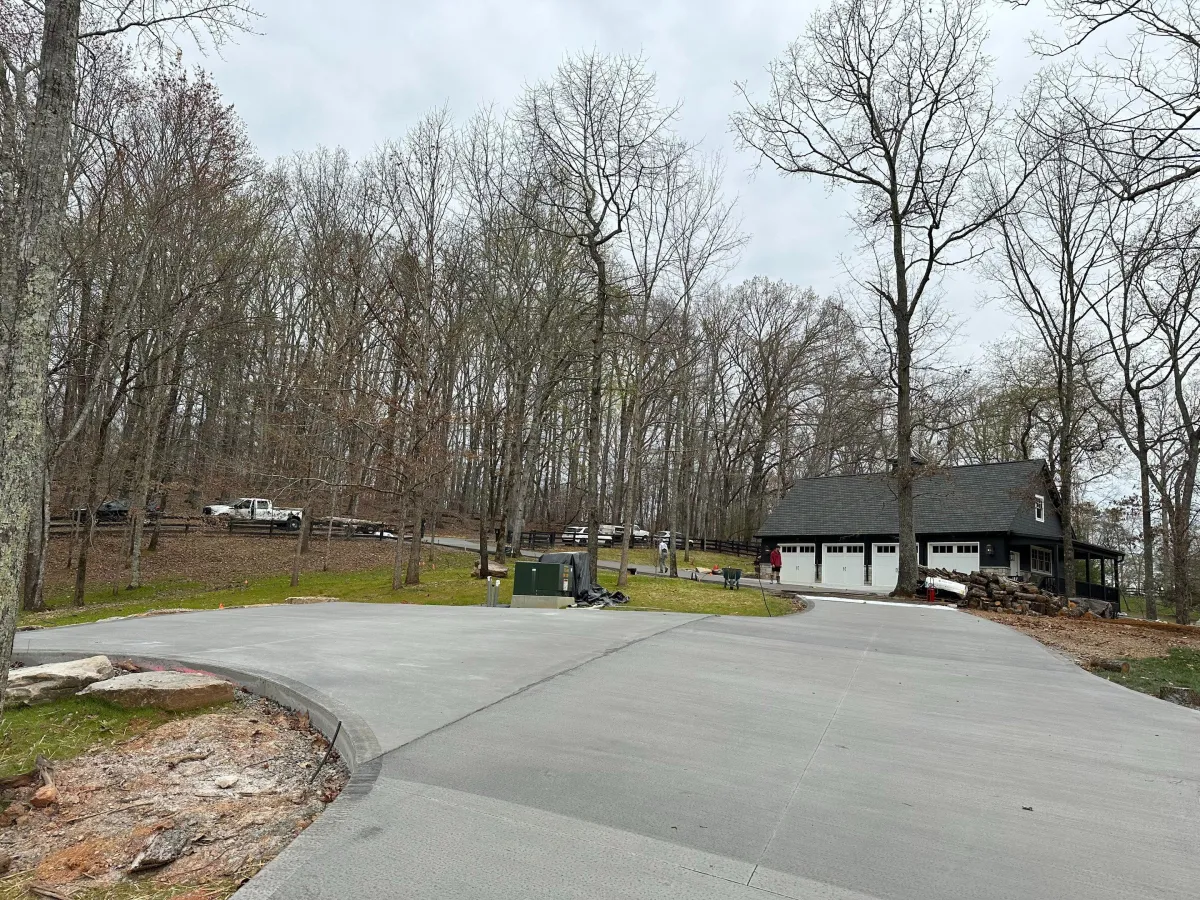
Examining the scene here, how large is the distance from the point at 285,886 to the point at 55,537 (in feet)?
106

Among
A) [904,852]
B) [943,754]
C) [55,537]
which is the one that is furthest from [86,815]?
[55,537]

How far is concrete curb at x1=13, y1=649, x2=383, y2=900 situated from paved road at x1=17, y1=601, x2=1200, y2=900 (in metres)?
0.02

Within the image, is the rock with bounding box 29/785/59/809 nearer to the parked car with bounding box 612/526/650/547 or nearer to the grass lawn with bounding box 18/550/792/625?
the grass lawn with bounding box 18/550/792/625

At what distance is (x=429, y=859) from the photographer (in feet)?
9.91

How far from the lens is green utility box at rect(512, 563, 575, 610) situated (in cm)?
1675

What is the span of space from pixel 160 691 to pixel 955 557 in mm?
30490

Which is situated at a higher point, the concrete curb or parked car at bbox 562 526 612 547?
parked car at bbox 562 526 612 547

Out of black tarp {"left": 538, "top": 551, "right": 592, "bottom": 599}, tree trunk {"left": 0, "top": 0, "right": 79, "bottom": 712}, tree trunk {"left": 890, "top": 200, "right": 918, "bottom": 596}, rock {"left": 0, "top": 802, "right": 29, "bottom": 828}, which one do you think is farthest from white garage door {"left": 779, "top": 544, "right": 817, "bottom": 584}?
rock {"left": 0, "top": 802, "right": 29, "bottom": 828}

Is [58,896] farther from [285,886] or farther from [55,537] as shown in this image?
[55,537]

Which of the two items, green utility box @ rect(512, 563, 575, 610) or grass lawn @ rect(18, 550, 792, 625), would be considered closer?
green utility box @ rect(512, 563, 575, 610)

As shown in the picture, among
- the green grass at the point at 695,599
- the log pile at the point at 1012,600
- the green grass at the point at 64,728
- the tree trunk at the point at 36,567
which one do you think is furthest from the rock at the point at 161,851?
the log pile at the point at 1012,600

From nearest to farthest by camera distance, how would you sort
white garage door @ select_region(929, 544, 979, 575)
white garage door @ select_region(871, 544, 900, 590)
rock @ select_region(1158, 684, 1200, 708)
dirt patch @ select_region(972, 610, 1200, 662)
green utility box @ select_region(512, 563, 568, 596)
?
A: rock @ select_region(1158, 684, 1200, 708), dirt patch @ select_region(972, 610, 1200, 662), green utility box @ select_region(512, 563, 568, 596), white garage door @ select_region(929, 544, 979, 575), white garage door @ select_region(871, 544, 900, 590)

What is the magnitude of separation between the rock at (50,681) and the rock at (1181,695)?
1069cm

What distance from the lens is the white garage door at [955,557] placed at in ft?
95.1
